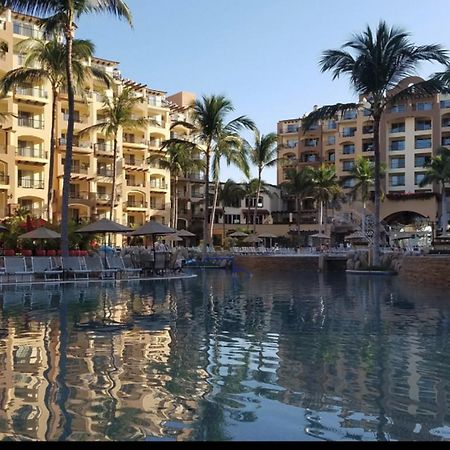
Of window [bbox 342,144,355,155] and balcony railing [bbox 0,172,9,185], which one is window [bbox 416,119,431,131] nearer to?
window [bbox 342,144,355,155]

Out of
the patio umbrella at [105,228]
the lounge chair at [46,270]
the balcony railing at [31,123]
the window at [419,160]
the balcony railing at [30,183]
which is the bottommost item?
the lounge chair at [46,270]

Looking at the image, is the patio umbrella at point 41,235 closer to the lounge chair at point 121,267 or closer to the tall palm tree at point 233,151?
the lounge chair at point 121,267

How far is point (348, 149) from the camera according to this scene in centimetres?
7575

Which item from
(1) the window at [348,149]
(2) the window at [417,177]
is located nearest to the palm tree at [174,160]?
(1) the window at [348,149]

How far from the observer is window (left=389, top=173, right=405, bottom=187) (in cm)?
7019

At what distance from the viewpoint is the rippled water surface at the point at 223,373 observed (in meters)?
5.23

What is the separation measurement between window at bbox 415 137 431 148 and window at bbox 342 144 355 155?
8.65m

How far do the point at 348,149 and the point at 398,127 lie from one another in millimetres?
7278

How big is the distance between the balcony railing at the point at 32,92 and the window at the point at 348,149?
41.5 m

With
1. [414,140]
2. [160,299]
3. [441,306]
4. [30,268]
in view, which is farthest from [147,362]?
[414,140]

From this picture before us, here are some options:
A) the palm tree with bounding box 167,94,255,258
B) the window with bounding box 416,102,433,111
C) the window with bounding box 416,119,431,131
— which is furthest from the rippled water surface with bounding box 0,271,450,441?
the window with bounding box 416,102,433,111

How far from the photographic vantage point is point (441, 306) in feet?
49.8

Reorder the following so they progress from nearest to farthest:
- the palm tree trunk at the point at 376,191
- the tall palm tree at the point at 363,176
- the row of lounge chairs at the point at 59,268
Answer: the row of lounge chairs at the point at 59,268, the palm tree trunk at the point at 376,191, the tall palm tree at the point at 363,176

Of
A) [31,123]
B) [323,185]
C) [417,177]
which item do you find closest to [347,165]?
[417,177]
